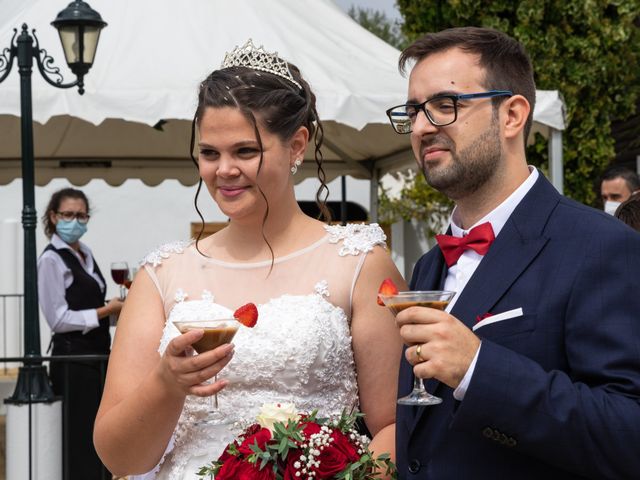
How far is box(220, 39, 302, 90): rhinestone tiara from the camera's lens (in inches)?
127

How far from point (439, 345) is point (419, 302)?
0.50 ft

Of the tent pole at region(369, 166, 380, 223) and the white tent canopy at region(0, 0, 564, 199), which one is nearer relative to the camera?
the white tent canopy at region(0, 0, 564, 199)

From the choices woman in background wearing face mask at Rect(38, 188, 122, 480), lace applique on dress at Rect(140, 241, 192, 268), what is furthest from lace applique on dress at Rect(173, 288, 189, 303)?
woman in background wearing face mask at Rect(38, 188, 122, 480)

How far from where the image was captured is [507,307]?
2.25m

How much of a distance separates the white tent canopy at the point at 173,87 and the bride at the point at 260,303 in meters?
3.16

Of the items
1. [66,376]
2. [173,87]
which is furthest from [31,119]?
[66,376]

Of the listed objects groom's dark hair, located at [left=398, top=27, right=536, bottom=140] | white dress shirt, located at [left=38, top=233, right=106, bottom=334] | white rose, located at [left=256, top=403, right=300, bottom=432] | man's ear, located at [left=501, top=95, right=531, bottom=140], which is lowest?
white dress shirt, located at [left=38, top=233, right=106, bottom=334]

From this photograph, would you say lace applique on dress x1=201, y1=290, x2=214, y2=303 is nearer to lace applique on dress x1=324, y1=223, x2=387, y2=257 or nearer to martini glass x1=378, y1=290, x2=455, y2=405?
lace applique on dress x1=324, y1=223, x2=387, y2=257

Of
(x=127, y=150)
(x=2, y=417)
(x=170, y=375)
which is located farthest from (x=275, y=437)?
(x=2, y=417)

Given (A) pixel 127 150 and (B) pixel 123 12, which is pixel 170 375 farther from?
(A) pixel 127 150

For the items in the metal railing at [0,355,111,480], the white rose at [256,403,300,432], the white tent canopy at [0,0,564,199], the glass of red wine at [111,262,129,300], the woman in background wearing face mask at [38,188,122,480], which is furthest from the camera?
the glass of red wine at [111,262,129,300]

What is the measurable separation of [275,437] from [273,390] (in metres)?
0.54

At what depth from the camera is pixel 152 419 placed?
2.79 m

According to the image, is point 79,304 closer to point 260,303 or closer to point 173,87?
point 173,87
